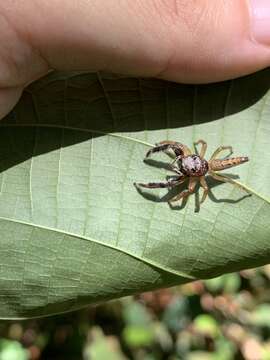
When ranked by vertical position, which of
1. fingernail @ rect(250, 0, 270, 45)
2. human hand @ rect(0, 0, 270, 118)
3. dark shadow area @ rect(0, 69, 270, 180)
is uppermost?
fingernail @ rect(250, 0, 270, 45)

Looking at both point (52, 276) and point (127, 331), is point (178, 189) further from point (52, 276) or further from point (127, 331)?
point (127, 331)

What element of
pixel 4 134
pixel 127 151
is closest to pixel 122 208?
pixel 127 151

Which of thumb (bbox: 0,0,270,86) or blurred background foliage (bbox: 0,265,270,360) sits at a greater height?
thumb (bbox: 0,0,270,86)

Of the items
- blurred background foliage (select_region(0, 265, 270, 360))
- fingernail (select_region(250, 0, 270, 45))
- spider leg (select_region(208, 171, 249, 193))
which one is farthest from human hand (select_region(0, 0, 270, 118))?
blurred background foliage (select_region(0, 265, 270, 360))

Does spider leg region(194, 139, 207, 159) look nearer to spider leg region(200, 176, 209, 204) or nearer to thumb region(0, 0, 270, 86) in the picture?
spider leg region(200, 176, 209, 204)

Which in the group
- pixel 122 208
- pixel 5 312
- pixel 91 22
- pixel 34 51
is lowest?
pixel 5 312

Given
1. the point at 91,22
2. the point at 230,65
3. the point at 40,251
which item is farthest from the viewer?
the point at 40,251
